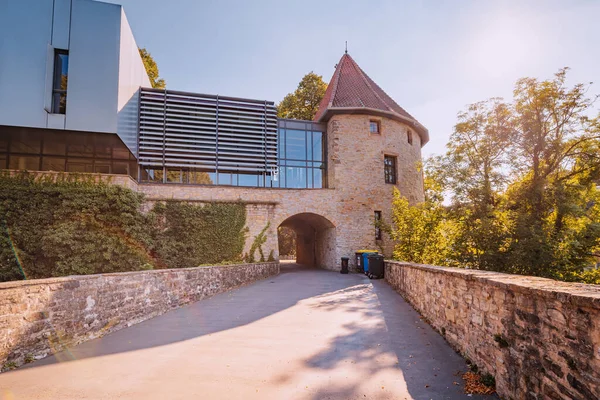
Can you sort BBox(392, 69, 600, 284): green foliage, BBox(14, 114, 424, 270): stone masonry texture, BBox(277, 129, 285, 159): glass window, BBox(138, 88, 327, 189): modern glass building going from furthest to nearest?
1. BBox(277, 129, 285, 159): glass window
2. BBox(14, 114, 424, 270): stone masonry texture
3. BBox(138, 88, 327, 189): modern glass building
4. BBox(392, 69, 600, 284): green foliage

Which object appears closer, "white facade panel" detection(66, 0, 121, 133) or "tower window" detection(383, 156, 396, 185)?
"white facade panel" detection(66, 0, 121, 133)

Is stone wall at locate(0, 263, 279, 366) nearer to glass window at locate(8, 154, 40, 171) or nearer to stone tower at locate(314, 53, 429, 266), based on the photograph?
stone tower at locate(314, 53, 429, 266)

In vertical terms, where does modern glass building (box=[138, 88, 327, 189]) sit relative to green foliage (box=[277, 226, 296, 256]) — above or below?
above

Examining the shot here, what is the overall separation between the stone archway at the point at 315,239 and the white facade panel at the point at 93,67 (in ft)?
33.2

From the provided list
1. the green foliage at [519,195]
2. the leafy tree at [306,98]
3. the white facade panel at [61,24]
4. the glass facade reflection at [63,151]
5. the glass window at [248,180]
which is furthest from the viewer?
the leafy tree at [306,98]

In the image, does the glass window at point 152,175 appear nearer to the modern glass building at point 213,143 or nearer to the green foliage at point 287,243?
the modern glass building at point 213,143

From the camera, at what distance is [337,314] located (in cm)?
691

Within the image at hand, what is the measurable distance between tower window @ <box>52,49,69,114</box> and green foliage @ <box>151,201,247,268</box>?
5541mm

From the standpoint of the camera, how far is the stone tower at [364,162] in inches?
725

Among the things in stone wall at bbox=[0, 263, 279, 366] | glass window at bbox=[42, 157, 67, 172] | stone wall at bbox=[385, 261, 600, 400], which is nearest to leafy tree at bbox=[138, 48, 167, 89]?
glass window at bbox=[42, 157, 67, 172]

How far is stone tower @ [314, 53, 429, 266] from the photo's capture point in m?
18.4

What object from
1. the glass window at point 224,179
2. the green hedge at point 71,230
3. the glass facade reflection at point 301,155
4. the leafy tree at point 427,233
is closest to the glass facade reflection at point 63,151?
the green hedge at point 71,230

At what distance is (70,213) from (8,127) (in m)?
4.16

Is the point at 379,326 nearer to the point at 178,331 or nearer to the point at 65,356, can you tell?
the point at 178,331
